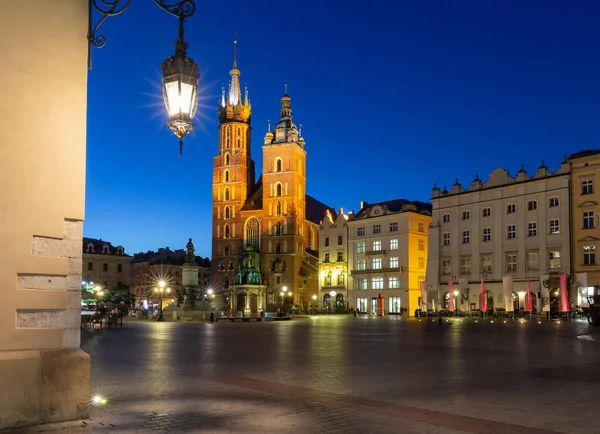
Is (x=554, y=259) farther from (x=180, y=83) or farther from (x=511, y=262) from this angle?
(x=180, y=83)

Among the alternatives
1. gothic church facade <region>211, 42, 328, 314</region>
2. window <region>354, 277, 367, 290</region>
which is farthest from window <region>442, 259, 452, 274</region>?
gothic church facade <region>211, 42, 328, 314</region>

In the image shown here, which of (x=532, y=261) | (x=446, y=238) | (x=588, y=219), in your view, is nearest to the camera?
(x=588, y=219)

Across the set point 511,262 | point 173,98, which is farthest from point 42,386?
point 511,262

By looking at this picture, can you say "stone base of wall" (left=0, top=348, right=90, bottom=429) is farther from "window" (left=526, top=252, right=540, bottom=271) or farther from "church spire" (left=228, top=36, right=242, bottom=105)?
"church spire" (left=228, top=36, right=242, bottom=105)

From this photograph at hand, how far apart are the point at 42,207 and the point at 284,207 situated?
99225mm

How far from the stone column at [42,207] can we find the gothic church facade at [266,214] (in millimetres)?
91799

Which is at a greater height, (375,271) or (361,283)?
(375,271)

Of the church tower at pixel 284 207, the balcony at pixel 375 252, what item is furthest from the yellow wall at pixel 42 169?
the church tower at pixel 284 207

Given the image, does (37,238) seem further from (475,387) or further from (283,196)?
(283,196)

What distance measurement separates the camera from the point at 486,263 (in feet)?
226

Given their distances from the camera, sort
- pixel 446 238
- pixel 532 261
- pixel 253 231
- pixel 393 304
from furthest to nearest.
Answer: pixel 253 231 < pixel 393 304 < pixel 446 238 < pixel 532 261

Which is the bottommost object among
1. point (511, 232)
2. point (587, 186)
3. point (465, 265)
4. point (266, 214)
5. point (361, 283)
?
point (361, 283)

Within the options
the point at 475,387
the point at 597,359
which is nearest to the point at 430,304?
the point at 597,359

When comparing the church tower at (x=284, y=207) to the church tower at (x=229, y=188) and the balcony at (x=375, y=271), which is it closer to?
the church tower at (x=229, y=188)
